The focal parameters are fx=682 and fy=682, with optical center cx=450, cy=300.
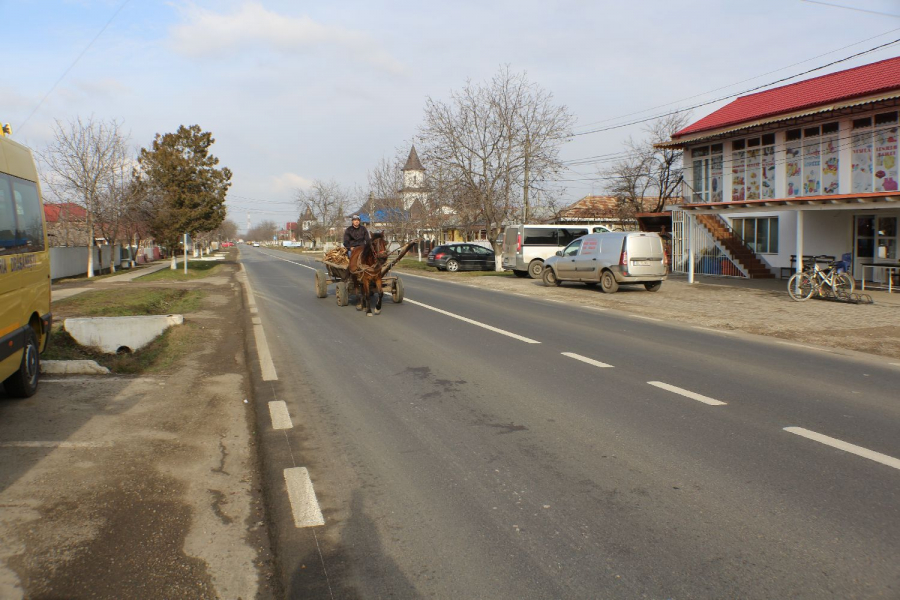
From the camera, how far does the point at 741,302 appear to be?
18469 mm

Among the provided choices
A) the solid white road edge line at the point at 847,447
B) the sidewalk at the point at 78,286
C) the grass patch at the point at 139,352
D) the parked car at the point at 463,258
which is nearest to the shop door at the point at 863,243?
the parked car at the point at 463,258

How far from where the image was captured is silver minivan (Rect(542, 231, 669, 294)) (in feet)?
67.7

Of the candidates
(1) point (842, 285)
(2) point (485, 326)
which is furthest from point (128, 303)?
(1) point (842, 285)

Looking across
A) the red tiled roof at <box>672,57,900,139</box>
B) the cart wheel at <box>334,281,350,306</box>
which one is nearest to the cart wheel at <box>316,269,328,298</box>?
the cart wheel at <box>334,281,350,306</box>

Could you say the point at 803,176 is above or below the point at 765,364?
above

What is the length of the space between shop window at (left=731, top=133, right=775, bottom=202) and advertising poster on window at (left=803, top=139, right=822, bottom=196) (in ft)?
4.69

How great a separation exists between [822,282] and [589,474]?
1627cm

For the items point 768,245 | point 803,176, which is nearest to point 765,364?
point 803,176

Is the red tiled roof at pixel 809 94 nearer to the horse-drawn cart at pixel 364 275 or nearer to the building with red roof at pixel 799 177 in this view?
the building with red roof at pixel 799 177

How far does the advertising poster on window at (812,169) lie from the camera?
77.6ft

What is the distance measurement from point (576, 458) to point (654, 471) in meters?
0.60

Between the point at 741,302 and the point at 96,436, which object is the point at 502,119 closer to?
the point at 741,302

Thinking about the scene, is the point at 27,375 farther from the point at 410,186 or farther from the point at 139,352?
the point at 410,186

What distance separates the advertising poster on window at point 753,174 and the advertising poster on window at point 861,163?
162 inches
